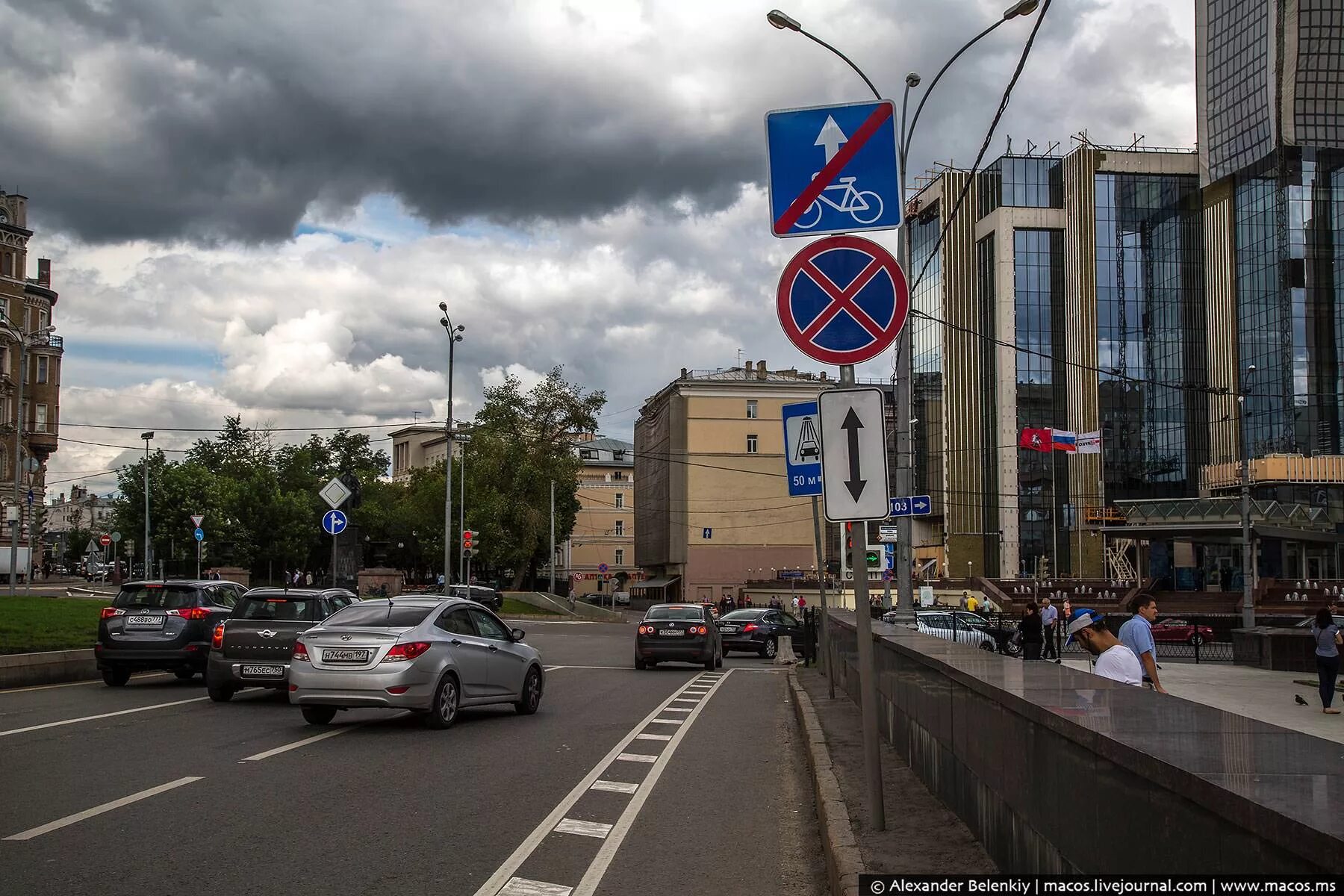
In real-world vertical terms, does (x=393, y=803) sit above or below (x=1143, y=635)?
below

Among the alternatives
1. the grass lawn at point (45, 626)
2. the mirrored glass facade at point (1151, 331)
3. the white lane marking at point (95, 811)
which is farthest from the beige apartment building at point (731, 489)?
the white lane marking at point (95, 811)

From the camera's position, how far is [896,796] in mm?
8711

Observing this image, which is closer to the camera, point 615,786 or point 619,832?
point 619,832

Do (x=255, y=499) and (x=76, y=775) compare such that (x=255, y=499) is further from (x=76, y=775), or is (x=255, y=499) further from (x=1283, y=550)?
(x=76, y=775)

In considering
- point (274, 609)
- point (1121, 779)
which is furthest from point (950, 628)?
point (1121, 779)

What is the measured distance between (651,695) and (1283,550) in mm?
56137

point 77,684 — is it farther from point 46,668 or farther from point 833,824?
point 833,824

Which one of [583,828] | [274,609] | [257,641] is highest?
[274,609]

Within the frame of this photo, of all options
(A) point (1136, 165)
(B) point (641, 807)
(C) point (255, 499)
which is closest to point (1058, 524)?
(A) point (1136, 165)

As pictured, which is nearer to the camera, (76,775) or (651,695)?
(76,775)

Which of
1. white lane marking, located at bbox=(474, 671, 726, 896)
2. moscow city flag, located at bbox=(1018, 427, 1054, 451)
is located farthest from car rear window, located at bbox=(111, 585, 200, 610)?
moscow city flag, located at bbox=(1018, 427, 1054, 451)

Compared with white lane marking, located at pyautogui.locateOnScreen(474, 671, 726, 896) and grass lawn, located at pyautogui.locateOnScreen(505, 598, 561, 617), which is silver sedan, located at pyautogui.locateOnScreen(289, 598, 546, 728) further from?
grass lawn, located at pyautogui.locateOnScreen(505, 598, 561, 617)

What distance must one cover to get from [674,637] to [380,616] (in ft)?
43.9

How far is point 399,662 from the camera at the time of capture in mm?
13508
